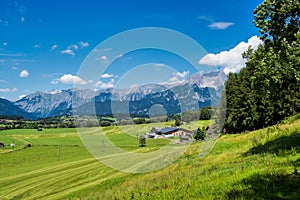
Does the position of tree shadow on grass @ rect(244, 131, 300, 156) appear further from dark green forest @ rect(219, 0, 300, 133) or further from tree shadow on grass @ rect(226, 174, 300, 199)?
tree shadow on grass @ rect(226, 174, 300, 199)

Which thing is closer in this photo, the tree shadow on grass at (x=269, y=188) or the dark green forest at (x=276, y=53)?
the tree shadow on grass at (x=269, y=188)

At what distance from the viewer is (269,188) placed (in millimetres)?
8609

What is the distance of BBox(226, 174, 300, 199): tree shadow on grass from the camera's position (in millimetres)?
7984

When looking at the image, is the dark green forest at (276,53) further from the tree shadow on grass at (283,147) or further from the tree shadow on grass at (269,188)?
the tree shadow on grass at (269,188)

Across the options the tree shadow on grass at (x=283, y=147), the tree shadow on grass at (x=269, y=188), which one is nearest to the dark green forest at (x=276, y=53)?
the tree shadow on grass at (x=283, y=147)

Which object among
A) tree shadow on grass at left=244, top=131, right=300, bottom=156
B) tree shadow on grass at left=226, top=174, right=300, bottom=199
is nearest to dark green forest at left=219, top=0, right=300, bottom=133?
tree shadow on grass at left=244, top=131, right=300, bottom=156

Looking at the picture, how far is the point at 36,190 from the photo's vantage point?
4331 cm

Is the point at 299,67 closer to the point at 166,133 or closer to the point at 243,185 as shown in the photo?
the point at 243,185

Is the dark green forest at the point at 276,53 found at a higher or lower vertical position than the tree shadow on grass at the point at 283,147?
higher

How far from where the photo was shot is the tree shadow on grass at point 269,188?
7984mm

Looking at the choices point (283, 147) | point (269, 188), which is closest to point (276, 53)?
point (283, 147)

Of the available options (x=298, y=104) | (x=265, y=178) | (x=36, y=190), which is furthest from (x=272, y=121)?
(x=265, y=178)

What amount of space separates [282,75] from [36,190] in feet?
135

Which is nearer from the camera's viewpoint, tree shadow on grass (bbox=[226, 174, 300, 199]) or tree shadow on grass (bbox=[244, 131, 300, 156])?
tree shadow on grass (bbox=[226, 174, 300, 199])
